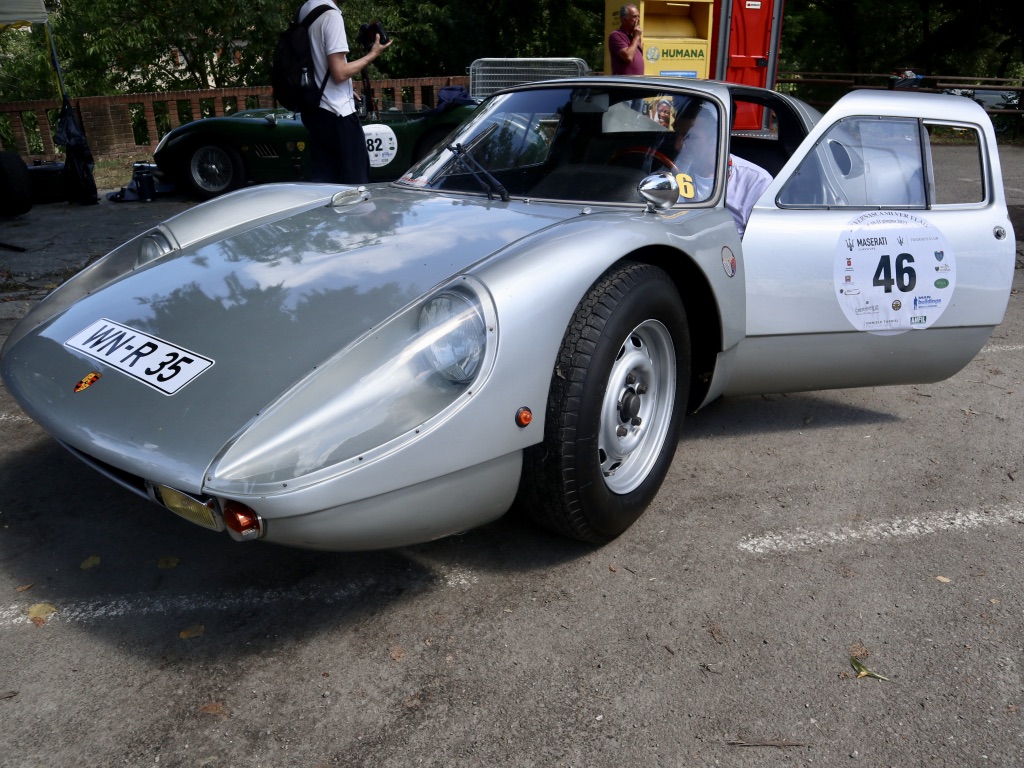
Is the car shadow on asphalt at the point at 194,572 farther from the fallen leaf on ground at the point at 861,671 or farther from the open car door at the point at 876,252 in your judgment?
the open car door at the point at 876,252

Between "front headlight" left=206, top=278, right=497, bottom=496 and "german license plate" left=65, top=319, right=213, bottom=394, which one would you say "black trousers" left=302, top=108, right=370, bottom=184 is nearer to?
"german license plate" left=65, top=319, right=213, bottom=394

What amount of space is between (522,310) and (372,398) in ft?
1.50

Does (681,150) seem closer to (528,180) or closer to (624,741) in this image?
(528,180)

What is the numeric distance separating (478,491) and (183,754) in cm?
91

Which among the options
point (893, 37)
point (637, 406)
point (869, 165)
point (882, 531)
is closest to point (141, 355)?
point (637, 406)

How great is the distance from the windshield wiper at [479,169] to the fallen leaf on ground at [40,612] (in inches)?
77.6

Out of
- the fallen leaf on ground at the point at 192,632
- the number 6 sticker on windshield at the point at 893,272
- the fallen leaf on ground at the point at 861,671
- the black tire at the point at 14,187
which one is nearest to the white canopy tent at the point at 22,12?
the black tire at the point at 14,187

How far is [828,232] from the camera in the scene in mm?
3314

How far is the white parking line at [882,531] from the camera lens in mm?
2879

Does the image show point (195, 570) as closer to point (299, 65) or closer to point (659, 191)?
point (659, 191)

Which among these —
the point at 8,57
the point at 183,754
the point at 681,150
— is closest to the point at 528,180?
the point at 681,150

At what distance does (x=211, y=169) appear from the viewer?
942 cm

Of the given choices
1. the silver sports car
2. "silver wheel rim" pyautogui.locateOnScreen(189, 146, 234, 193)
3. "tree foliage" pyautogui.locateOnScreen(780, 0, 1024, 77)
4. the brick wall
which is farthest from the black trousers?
"tree foliage" pyautogui.locateOnScreen(780, 0, 1024, 77)

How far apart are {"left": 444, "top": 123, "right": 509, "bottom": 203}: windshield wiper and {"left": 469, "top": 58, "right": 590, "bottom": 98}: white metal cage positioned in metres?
7.61
